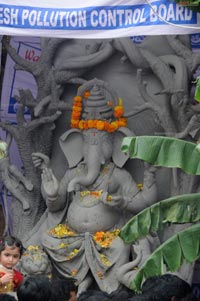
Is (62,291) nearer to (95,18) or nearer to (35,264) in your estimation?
(95,18)

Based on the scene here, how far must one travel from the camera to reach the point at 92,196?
12.1 meters

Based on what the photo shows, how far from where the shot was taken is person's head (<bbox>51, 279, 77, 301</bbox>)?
8.33 meters

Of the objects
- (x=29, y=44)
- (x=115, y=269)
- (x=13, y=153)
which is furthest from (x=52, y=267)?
(x=29, y=44)

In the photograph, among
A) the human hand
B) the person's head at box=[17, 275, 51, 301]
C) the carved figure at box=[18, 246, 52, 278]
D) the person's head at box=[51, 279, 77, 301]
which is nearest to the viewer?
the person's head at box=[17, 275, 51, 301]

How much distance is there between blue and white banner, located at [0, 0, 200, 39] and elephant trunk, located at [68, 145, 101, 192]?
6.82 ft

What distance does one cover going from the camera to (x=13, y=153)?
43.4 feet

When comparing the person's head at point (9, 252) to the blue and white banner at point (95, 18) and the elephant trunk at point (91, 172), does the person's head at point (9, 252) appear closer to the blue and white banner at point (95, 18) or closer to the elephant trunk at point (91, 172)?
the elephant trunk at point (91, 172)

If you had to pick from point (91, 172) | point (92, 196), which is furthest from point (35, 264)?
point (91, 172)

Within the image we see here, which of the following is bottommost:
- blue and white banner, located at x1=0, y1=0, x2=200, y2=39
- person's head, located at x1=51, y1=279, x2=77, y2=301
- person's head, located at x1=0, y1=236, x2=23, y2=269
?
person's head, located at x1=0, y1=236, x2=23, y2=269

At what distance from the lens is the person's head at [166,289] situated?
8.09 metres

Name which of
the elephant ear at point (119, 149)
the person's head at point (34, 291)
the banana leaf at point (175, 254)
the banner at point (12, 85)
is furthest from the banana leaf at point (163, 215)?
the banner at point (12, 85)

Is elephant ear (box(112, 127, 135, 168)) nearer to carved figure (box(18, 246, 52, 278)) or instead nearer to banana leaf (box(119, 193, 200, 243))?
carved figure (box(18, 246, 52, 278))

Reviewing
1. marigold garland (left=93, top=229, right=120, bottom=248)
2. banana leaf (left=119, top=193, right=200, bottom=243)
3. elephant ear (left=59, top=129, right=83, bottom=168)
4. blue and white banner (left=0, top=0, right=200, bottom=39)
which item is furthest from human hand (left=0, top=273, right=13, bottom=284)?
elephant ear (left=59, top=129, right=83, bottom=168)

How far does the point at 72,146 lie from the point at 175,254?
3.18m
